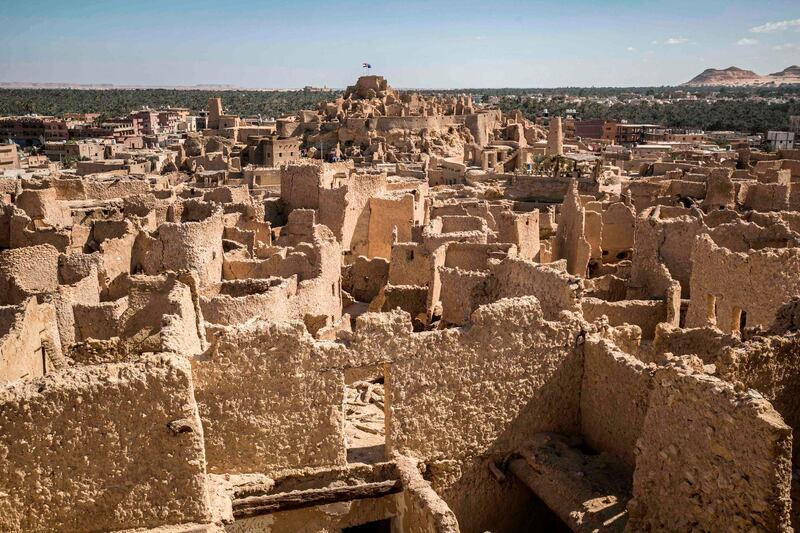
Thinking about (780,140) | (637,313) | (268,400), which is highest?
(780,140)

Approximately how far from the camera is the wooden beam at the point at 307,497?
27.5 feet

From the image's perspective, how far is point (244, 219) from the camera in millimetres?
20922

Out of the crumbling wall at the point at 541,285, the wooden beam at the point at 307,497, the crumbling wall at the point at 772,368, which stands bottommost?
the wooden beam at the point at 307,497

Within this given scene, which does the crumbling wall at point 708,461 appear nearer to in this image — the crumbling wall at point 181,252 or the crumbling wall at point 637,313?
the crumbling wall at point 637,313

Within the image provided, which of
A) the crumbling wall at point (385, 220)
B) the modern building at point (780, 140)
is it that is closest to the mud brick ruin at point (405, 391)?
the crumbling wall at point (385, 220)

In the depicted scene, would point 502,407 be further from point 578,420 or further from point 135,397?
point 135,397

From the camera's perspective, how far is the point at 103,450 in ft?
23.5

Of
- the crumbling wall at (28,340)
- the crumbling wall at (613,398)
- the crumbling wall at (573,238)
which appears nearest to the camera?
the crumbling wall at (613,398)

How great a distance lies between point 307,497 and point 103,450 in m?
2.49

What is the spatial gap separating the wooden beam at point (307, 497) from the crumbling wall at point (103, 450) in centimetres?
92

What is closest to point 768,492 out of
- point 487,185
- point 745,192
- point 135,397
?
point 135,397

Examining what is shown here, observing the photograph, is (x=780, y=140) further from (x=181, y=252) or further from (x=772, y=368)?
(x=772, y=368)

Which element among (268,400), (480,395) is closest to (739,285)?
(480,395)

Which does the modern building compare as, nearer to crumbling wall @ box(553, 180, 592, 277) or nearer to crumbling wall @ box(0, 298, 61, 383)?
crumbling wall @ box(553, 180, 592, 277)
